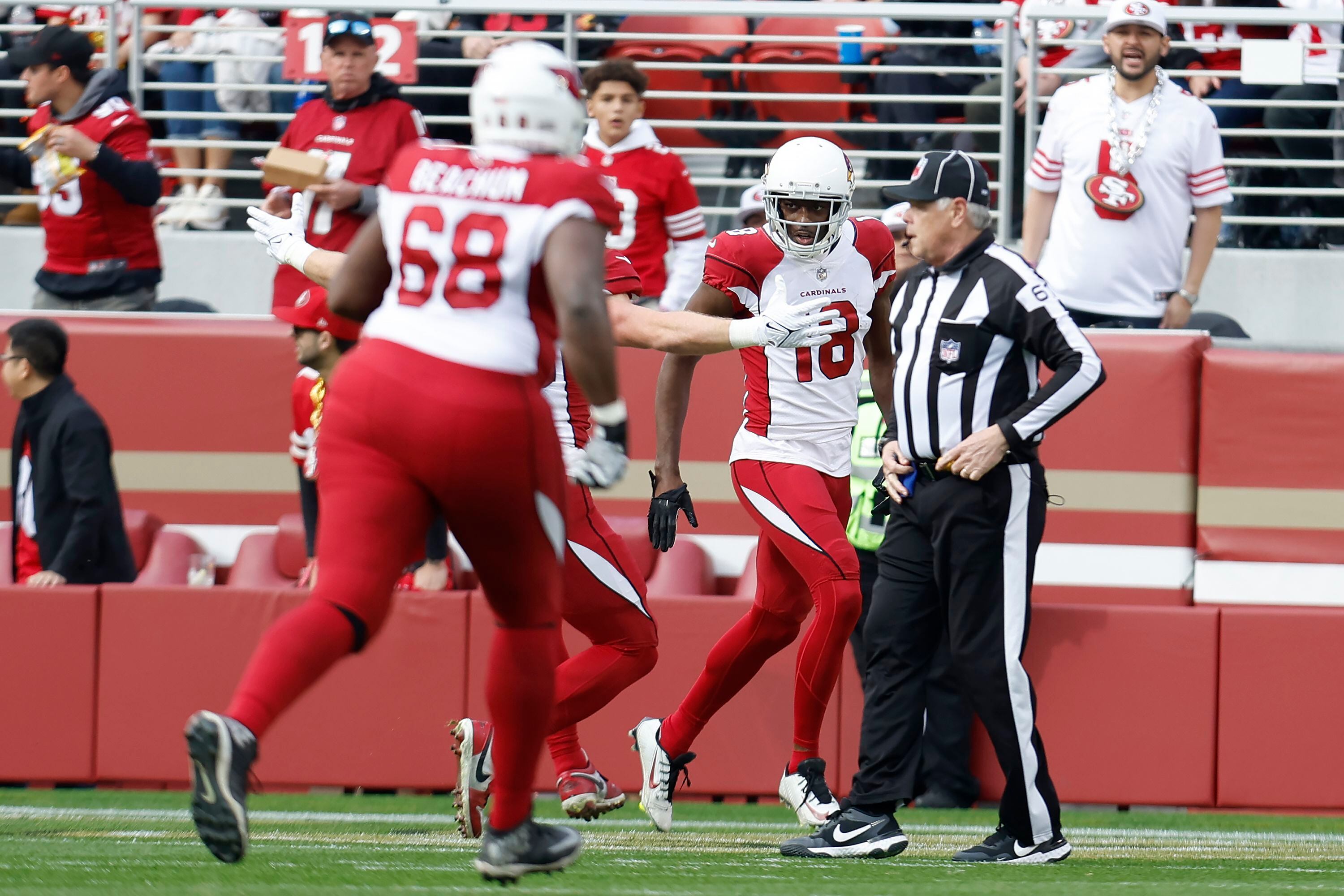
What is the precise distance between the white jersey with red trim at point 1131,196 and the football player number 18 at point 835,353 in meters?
2.33

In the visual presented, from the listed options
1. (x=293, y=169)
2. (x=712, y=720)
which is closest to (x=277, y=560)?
(x=293, y=169)

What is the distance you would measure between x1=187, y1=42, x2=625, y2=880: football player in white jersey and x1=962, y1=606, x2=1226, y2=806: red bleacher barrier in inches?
165

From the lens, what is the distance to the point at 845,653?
7695mm

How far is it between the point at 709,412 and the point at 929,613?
2430mm

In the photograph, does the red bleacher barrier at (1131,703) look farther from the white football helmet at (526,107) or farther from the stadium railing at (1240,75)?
the white football helmet at (526,107)

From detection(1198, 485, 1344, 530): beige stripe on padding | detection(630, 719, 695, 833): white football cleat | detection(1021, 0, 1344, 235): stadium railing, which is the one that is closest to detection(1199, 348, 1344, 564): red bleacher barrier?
detection(1198, 485, 1344, 530): beige stripe on padding

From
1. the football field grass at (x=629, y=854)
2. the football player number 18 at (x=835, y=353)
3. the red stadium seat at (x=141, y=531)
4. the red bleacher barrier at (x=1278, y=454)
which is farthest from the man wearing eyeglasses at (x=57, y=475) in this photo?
the red bleacher barrier at (x=1278, y=454)

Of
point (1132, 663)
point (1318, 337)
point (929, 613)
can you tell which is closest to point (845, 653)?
point (1132, 663)

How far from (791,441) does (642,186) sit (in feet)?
8.42

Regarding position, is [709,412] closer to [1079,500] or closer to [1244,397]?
[1079,500]

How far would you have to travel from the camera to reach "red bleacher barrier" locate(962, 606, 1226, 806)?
746 cm

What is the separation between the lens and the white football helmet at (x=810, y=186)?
593 cm

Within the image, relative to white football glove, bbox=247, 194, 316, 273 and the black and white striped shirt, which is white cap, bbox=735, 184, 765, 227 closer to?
the black and white striped shirt

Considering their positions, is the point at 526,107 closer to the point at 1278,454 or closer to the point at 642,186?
the point at 642,186
